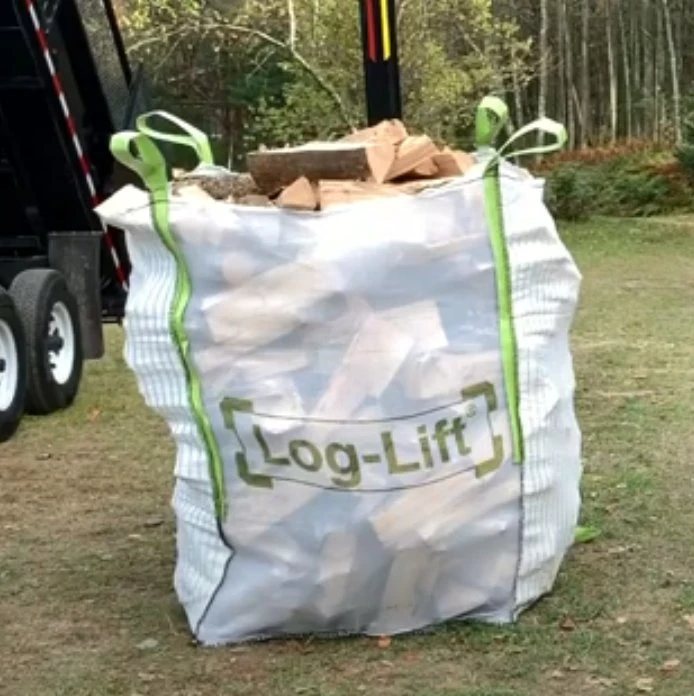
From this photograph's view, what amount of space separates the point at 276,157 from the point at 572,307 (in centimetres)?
89

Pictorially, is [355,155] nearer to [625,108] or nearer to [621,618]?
[621,618]

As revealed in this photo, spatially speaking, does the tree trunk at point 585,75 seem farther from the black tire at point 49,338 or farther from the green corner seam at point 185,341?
the green corner seam at point 185,341

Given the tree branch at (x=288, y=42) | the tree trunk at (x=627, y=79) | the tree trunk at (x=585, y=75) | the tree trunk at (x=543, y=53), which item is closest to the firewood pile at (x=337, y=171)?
the tree branch at (x=288, y=42)

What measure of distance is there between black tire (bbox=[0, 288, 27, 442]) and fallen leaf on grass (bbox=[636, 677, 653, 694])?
399 cm

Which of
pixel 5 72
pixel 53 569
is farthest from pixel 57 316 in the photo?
pixel 53 569

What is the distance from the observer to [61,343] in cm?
782

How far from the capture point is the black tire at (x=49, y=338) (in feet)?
24.2

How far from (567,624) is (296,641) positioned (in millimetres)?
708

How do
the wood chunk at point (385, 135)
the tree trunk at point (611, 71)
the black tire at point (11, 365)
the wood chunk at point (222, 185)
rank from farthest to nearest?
the tree trunk at point (611, 71) < the black tire at point (11, 365) < the wood chunk at point (385, 135) < the wood chunk at point (222, 185)

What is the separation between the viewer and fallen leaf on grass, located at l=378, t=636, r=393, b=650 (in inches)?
155

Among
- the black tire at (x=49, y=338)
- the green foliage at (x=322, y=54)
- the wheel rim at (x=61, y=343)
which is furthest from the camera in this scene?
the green foliage at (x=322, y=54)

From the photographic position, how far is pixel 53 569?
15.7 ft

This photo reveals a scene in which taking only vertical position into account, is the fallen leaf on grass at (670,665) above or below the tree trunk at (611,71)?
above

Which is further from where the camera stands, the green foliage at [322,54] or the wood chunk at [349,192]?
the green foliage at [322,54]
